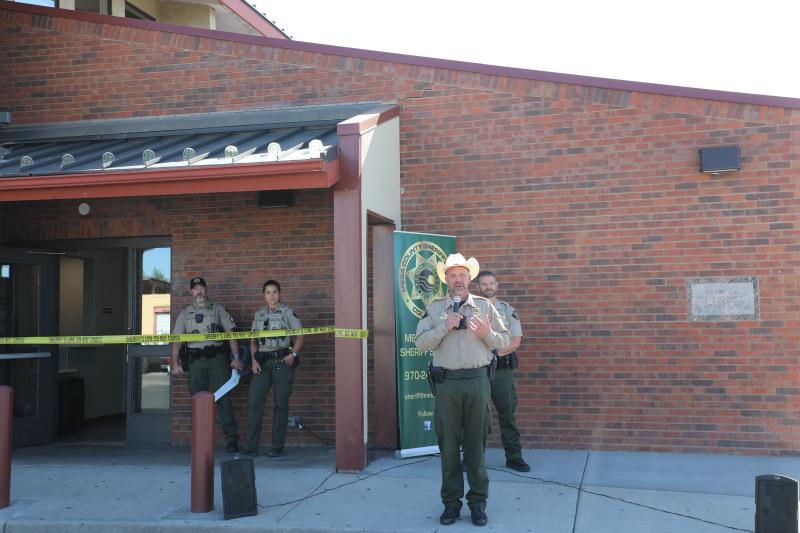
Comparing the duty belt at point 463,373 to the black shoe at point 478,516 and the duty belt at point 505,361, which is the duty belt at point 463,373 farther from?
the duty belt at point 505,361

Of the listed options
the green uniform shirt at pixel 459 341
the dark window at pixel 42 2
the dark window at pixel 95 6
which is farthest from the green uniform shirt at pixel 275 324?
the dark window at pixel 95 6

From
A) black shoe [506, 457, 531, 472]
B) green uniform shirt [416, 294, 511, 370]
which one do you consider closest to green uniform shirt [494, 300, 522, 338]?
black shoe [506, 457, 531, 472]

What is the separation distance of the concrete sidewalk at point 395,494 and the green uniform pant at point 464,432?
258 millimetres

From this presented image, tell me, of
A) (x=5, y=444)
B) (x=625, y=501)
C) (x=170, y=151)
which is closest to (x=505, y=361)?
(x=625, y=501)

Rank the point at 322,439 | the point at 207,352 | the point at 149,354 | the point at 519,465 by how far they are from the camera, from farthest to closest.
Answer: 1. the point at 149,354
2. the point at 322,439
3. the point at 207,352
4. the point at 519,465

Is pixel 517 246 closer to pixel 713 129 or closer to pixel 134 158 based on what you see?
pixel 713 129

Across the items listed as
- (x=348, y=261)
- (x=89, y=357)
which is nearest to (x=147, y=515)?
(x=348, y=261)

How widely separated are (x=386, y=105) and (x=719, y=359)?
464 centimetres

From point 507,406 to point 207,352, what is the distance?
3.51m

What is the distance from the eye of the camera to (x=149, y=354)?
10.4m

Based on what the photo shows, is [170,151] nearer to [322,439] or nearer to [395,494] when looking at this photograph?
[322,439]

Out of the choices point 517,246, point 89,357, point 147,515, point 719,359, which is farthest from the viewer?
Result: point 89,357

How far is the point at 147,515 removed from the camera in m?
6.82

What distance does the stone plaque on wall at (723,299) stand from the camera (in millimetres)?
8719
